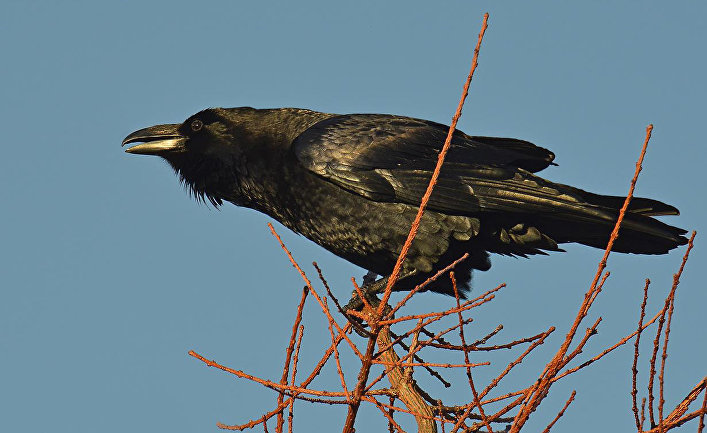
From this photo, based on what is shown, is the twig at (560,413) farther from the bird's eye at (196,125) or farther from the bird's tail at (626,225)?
the bird's eye at (196,125)

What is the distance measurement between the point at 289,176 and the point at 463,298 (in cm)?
156

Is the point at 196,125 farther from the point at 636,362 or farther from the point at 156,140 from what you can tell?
the point at 636,362

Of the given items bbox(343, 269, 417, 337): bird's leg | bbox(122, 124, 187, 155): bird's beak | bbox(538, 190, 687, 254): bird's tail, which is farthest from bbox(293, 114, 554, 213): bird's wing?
bbox(122, 124, 187, 155): bird's beak

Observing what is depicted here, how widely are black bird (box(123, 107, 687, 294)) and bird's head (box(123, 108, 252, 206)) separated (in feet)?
0.27

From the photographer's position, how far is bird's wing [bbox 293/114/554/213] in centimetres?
666

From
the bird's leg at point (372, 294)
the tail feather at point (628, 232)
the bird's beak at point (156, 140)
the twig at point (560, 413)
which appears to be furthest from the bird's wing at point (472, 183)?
the twig at point (560, 413)

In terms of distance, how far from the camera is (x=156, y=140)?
7.53 metres

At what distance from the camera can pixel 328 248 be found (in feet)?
22.4

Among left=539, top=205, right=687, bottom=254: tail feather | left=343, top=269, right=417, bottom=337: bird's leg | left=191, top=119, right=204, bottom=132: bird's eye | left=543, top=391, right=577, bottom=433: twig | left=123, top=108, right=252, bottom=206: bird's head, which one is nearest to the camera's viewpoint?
left=543, top=391, right=577, bottom=433: twig

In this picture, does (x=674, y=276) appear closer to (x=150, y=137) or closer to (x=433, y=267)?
(x=433, y=267)

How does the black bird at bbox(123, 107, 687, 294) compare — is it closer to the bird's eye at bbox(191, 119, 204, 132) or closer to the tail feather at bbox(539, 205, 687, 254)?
the tail feather at bbox(539, 205, 687, 254)

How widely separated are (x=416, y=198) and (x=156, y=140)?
2211mm

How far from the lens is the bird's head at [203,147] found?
729 centimetres

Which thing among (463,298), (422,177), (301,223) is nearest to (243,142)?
(301,223)
